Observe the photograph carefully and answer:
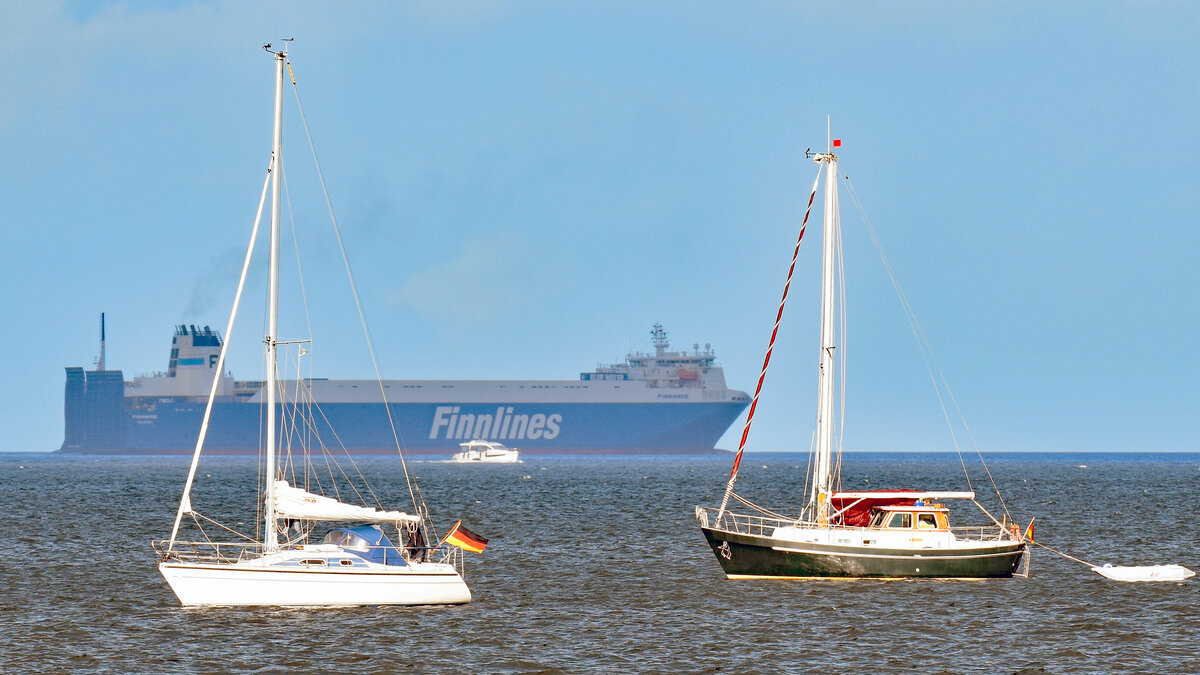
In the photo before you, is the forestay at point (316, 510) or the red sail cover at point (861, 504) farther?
the red sail cover at point (861, 504)

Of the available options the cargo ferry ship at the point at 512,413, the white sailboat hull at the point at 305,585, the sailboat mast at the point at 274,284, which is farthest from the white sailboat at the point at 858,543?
the cargo ferry ship at the point at 512,413

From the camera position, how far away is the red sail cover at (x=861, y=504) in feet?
107

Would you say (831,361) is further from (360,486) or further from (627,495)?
(360,486)

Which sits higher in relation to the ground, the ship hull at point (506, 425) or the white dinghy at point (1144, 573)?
the ship hull at point (506, 425)

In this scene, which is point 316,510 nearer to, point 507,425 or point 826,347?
point 826,347

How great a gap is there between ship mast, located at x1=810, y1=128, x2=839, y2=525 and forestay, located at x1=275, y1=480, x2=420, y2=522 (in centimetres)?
1021

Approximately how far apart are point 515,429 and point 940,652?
16809cm

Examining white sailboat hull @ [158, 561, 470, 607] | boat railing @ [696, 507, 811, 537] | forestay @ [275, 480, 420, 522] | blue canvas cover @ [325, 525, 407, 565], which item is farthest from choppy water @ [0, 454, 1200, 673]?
forestay @ [275, 480, 420, 522]

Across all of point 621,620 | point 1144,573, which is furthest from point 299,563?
point 1144,573

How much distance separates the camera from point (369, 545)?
28359 mm

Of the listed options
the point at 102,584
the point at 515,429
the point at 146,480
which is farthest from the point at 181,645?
the point at 515,429

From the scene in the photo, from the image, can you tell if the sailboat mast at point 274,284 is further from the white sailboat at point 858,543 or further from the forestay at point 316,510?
the white sailboat at point 858,543

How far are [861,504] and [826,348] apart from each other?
13.6 feet

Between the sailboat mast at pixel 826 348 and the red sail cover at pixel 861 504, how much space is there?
20.4 inches
